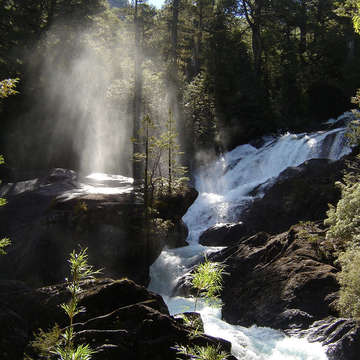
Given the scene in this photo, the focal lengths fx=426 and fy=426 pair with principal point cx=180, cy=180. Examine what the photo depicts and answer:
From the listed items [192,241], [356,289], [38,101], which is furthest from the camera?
[38,101]

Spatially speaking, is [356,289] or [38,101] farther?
[38,101]

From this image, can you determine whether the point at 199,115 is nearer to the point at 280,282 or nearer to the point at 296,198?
the point at 296,198

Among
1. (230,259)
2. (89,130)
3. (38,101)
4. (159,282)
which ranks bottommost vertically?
(159,282)

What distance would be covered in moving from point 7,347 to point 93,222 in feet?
31.5

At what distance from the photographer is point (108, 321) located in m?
6.96

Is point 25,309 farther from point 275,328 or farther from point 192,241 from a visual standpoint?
point 192,241

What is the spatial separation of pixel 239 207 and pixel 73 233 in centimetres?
1211

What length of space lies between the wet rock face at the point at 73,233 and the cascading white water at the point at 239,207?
205 cm

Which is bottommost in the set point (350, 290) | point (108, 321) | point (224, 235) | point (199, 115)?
point (224, 235)

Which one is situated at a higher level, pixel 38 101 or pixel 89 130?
pixel 38 101

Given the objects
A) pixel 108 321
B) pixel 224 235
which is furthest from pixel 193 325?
pixel 224 235

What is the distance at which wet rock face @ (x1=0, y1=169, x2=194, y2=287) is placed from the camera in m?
14.9

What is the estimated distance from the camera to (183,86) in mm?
38844

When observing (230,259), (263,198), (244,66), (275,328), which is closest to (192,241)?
(263,198)
